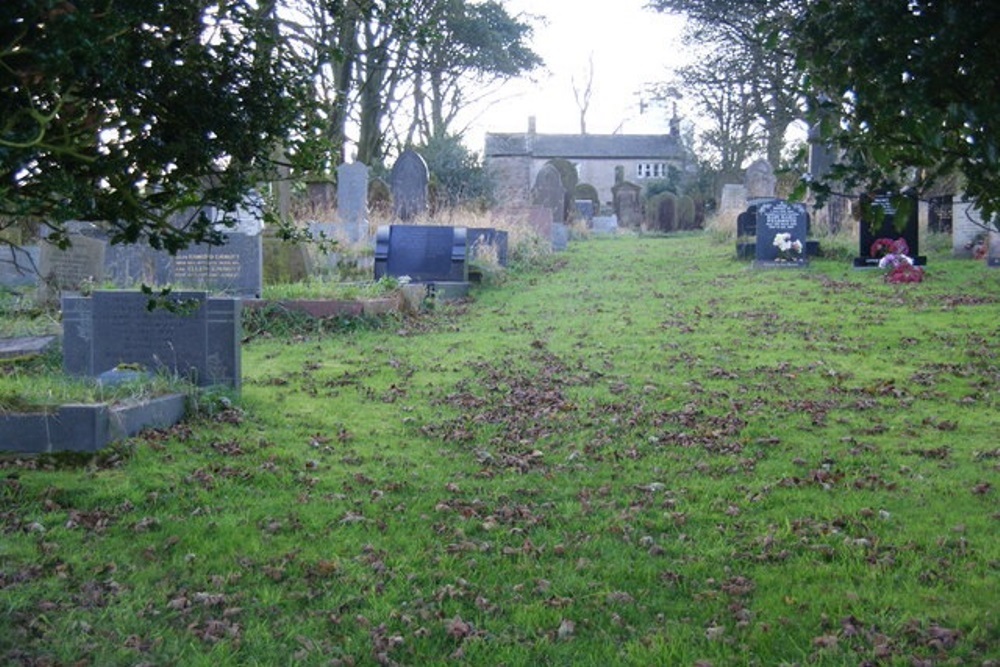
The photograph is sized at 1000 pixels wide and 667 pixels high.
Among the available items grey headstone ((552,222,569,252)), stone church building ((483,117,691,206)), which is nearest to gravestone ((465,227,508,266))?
grey headstone ((552,222,569,252))

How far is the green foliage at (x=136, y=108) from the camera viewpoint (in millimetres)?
3141

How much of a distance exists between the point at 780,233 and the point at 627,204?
30954mm

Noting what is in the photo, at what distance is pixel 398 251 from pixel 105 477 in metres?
12.1

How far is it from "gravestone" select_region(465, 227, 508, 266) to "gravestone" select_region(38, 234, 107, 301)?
7.06 metres

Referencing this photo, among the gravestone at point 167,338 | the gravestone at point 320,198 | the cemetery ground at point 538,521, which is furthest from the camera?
the gravestone at point 320,198

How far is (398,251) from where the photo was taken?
18188 mm

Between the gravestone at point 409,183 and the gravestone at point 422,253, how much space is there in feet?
25.2

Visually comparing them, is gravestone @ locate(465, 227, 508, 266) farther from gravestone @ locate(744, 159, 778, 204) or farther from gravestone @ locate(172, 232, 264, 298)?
gravestone @ locate(744, 159, 778, 204)

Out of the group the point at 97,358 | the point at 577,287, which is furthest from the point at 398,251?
the point at 97,358

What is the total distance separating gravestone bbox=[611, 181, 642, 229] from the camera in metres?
50.7

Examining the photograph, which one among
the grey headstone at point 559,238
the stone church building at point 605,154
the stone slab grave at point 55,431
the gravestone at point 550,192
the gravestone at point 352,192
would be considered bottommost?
the stone slab grave at point 55,431

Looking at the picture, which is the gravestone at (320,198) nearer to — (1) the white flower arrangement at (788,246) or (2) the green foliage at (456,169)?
(2) the green foliage at (456,169)

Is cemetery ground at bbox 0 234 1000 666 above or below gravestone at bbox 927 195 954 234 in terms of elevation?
below

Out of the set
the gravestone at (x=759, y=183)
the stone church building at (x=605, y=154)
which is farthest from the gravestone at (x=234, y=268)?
the stone church building at (x=605, y=154)
